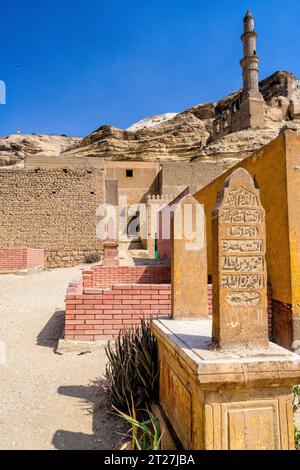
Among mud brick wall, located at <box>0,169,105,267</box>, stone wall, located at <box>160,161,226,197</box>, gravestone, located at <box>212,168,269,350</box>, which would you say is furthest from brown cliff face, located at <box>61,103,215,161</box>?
gravestone, located at <box>212,168,269,350</box>

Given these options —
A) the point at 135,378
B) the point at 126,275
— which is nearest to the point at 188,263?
the point at 135,378

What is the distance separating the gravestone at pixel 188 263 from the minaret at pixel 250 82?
32303 millimetres

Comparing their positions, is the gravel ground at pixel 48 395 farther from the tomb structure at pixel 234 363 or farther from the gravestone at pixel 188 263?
the gravestone at pixel 188 263

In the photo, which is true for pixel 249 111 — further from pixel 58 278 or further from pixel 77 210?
pixel 58 278

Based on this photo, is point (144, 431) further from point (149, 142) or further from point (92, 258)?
point (149, 142)

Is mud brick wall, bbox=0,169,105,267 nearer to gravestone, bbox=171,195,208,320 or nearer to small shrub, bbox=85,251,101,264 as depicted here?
small shrub, bbox=85,251,101,264

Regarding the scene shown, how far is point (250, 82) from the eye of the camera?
31.5 metres

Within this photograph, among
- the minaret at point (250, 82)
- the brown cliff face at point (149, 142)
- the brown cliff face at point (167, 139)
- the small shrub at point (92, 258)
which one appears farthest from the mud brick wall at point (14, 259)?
the minaret at point (250, 82)

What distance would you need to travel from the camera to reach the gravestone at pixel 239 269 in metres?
1.88

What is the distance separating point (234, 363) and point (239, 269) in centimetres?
57
